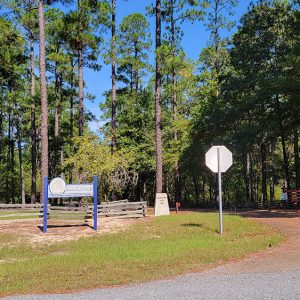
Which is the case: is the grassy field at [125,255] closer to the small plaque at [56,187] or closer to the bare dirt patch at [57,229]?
the bare dirt patch at [57,229]

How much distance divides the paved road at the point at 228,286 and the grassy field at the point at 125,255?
599mm

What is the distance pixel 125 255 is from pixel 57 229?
663 centimetres

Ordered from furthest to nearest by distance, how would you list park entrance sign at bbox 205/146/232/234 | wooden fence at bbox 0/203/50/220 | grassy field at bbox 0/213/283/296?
wooden fence at bbox 0/203/50/220 → park entrance sign at bbox 205/146/232/234 → grassy field at bbox 0/213/283/296

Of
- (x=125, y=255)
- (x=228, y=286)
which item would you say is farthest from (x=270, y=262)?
(x=125, y=255)

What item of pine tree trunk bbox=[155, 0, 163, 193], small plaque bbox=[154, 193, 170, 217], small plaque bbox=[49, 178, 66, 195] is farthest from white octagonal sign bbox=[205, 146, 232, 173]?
pine tree trunk bbox=[155, 0, 163, 193]

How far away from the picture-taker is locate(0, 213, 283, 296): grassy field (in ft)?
25.5

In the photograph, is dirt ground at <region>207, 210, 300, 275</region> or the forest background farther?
the forest background

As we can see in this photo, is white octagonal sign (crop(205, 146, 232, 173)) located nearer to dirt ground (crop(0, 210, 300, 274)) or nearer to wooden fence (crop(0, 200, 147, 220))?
dirt ground (crop(0, 210, 300, 274))

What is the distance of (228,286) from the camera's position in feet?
21.4

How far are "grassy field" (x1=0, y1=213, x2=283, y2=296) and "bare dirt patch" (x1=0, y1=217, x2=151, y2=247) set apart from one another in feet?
2.14

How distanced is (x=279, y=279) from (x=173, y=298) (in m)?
2.13

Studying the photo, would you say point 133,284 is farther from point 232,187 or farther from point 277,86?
point 232,187

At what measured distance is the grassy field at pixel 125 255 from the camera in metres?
7.78

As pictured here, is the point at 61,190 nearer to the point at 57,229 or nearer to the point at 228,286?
the point at 57,229
